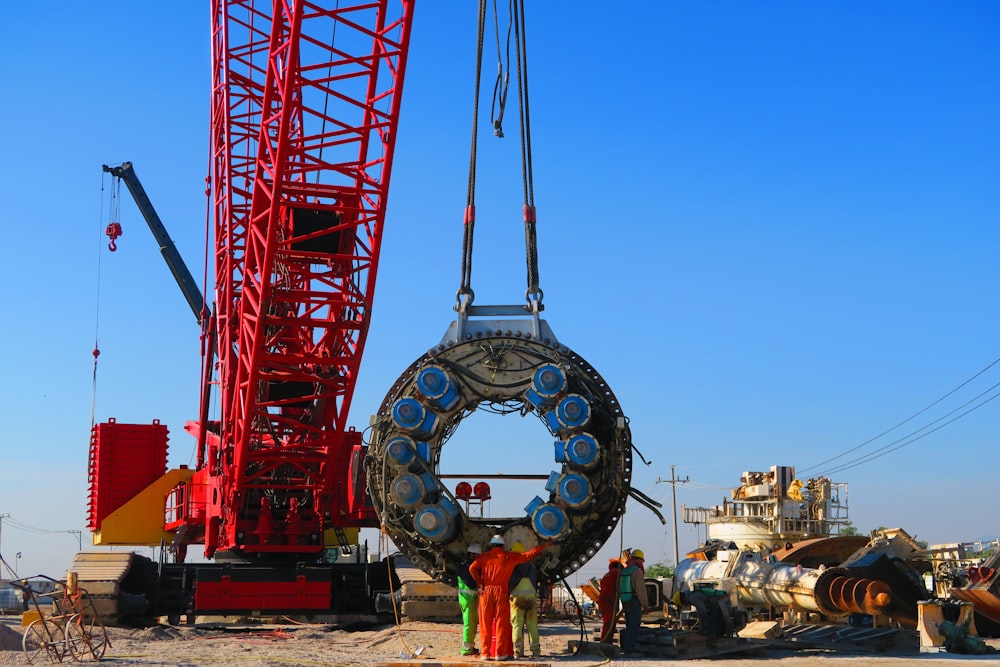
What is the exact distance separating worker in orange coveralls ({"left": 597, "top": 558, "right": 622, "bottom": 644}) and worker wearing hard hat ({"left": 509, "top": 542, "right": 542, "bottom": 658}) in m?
1.37

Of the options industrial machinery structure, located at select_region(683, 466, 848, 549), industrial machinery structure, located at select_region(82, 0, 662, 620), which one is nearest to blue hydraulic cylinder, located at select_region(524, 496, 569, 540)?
industrial machinery structure, located at select_region(82, 0, 662, 620)

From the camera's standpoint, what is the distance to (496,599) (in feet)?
54.2

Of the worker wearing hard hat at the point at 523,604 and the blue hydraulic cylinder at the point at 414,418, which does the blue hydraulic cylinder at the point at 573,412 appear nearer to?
the blue hydraulic cylinder at the point at 414,418

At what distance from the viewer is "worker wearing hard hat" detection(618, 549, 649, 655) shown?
17.2m

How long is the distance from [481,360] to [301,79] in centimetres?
792

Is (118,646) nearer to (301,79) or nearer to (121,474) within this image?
(301,79)

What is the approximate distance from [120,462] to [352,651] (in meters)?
17.5

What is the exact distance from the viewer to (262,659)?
1700 cm

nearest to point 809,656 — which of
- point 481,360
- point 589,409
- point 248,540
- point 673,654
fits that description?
point 673,654

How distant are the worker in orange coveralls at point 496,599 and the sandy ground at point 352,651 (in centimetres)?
46

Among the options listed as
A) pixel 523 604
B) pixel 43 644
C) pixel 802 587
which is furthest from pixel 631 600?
pixel 43 644

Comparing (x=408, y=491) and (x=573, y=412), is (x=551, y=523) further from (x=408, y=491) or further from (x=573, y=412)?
(x=408, y=491)

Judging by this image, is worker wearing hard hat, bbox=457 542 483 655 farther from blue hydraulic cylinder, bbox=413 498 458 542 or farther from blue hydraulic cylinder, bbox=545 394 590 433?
blue hydraulic cylinder, bbox=545 394 590 433

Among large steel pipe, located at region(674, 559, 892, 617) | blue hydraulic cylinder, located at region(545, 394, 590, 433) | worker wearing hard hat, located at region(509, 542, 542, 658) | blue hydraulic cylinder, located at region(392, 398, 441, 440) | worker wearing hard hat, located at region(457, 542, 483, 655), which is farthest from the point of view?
large steel pipe, located at region(674, 559, 892, 617)
